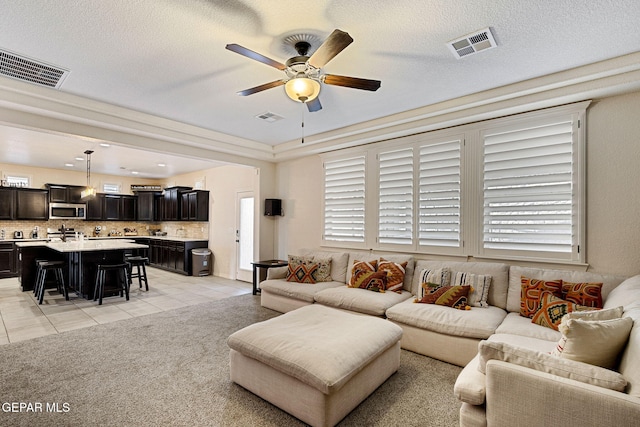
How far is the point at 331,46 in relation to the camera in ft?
6.73

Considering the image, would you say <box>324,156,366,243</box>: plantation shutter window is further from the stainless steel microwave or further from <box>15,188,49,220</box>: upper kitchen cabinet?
<box>15,188,49,220</box>: upper kitchen cabinet

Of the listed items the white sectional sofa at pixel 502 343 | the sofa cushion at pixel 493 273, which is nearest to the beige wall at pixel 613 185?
the white sectional sofa at pixel 502 343

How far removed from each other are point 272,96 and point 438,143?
2.32m

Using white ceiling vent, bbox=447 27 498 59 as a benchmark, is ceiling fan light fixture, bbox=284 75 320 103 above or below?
below

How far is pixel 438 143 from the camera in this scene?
4258 mm

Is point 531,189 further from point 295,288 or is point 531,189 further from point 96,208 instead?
point 96,208

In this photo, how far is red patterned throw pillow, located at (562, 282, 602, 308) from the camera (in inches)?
110

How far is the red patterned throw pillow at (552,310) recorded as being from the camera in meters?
2.78

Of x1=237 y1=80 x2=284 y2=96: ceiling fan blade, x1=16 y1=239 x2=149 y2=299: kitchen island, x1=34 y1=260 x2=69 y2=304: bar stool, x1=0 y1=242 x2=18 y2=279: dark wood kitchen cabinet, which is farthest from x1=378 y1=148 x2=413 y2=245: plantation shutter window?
x1=0 y1=242 x2=18 y2=279: dark wood kitchen cabinet

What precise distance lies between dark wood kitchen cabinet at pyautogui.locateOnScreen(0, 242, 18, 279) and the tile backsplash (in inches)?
24.3

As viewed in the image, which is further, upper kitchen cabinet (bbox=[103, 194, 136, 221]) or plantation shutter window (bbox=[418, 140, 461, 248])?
upper kitchen cabinet (bbox=[103, 194, 136, 221])

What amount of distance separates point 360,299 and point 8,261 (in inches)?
349

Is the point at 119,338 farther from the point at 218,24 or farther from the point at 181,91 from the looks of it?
the point at 218,24

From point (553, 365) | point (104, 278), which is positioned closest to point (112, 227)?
point (104, 278)
